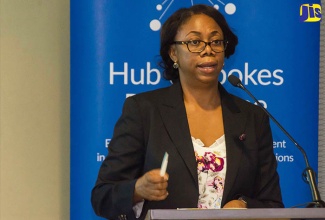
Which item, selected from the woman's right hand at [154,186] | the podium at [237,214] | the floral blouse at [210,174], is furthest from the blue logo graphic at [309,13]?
the podium at [237,214]

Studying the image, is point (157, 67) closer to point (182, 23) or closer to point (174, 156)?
point (182, 23)

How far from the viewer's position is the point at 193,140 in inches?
122

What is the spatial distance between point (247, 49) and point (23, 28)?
157cm

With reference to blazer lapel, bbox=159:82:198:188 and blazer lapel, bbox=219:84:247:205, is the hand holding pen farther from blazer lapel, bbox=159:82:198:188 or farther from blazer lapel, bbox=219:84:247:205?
blazer lapel, bbox=219:84:247:205

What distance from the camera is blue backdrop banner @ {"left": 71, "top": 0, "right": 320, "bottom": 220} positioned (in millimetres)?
3742

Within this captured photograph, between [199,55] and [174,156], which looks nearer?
[174,156]

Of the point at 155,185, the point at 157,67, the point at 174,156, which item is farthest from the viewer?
the point at 157,67

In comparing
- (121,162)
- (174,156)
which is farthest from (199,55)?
(121,162)

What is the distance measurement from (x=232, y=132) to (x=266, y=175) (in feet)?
0.85

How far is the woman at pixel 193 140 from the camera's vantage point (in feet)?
9.89

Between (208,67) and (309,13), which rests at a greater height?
(309,13)

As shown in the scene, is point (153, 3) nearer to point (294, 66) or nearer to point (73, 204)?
point (294, 66)

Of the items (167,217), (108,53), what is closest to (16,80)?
(108,53)

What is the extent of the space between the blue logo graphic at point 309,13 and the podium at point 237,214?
173 centimetres
